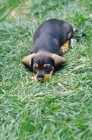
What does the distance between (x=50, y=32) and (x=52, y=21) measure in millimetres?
390

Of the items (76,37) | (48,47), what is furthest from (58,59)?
(76,37)

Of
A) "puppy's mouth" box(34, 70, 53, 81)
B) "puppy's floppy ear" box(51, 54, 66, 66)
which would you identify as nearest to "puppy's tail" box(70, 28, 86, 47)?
"puppy's floppy ear" box(51, 54, 66, 66)

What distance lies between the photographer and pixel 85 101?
5.13 m

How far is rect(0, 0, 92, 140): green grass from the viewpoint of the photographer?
4699 millimetres

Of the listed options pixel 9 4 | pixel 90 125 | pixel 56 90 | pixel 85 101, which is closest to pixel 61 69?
pixel 56 90

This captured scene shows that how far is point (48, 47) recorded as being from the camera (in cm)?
632

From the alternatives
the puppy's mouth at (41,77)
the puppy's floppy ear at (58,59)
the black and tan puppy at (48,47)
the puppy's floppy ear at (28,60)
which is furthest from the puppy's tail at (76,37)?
the puppy's mouth at (41,77)

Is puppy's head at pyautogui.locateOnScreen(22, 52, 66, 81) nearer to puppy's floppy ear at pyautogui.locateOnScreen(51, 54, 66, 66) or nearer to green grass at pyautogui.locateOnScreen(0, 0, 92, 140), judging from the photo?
puppy's floppy ear at pyautogui.locateOnScreen(51, 54, 66, 66)

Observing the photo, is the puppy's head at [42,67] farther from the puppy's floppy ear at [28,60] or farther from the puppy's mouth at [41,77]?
the puppy's floppy ear at [28,60]

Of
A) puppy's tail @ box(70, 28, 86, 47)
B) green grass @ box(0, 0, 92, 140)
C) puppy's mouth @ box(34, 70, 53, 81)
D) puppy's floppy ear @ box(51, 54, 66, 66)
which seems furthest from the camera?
puppy's tail @ box(70, 28, 86, 47)

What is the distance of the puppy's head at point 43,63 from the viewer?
18.9ft

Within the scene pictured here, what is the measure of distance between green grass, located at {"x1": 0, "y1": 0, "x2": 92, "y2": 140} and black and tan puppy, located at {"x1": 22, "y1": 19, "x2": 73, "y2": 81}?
5.5 inches

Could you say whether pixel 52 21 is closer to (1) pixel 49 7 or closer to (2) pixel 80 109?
(1) pixel 49 7

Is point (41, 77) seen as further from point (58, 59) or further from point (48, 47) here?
point (48, 47)
